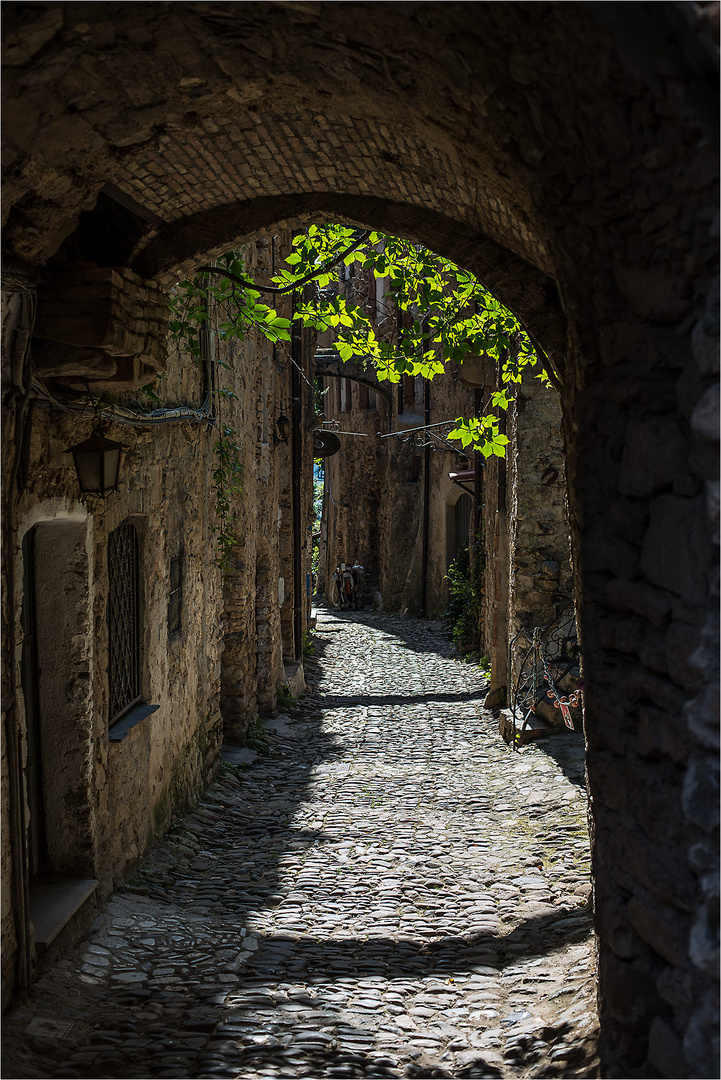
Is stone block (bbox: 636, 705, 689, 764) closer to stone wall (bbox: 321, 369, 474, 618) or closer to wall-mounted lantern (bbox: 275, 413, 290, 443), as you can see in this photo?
wall-mounted lantern (bbox: 275, 413, 290, 443)

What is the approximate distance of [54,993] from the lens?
3424 mm

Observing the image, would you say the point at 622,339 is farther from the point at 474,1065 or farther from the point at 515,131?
the point at 474,1065

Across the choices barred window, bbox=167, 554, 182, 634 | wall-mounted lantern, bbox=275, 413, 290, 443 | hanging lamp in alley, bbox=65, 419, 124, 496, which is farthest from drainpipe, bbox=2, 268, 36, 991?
wall-mounted lantern, bbox=275, 413, 290, 443

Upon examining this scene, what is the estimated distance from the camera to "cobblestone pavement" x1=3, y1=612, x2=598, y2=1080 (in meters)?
3.15

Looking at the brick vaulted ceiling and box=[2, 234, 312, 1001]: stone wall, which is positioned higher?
the brick vaulted ceiling

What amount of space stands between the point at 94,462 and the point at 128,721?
1.65m

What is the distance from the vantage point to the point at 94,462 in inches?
157

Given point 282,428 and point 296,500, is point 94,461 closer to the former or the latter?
point 282,428

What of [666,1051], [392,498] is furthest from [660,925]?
[392,498]

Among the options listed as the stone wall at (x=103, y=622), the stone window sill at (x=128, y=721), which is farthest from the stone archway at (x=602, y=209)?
the stone window sill at (x=128, y=721)

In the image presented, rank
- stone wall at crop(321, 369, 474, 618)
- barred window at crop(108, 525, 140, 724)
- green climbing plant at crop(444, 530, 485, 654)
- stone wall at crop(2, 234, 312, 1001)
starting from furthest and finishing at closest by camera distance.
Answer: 1. stone wall at crop(321, 369, 474, 618)
2. green climbing plant at crop(444, 530, 485, 654)
3. barred window at crop(108, 525, 140, 724)
4. stone wall at crop(2, 234, 312, 1001)

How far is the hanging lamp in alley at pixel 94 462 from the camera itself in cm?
397

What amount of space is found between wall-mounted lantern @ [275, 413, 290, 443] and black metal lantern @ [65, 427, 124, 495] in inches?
293

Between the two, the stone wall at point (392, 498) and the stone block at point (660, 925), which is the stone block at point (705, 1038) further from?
the stone wall at point (392, 498)
